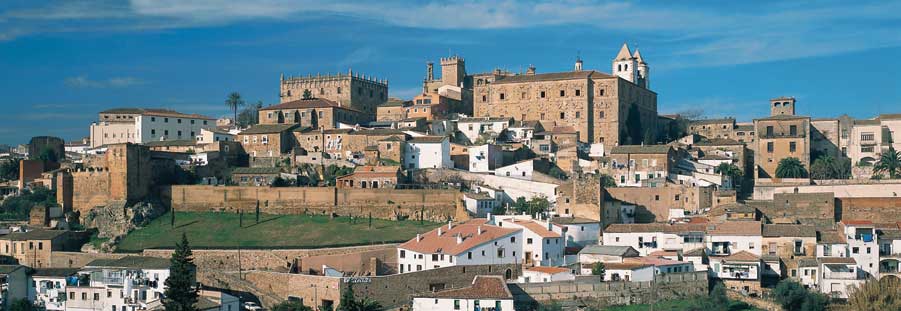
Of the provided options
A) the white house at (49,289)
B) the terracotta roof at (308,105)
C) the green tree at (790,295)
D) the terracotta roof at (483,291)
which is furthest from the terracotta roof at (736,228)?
the terracotta roof at (308,105)

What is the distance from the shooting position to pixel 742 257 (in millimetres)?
44750

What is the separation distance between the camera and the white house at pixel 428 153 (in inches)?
2398

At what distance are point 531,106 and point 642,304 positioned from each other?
3265 centimetres

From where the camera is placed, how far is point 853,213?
165 feet

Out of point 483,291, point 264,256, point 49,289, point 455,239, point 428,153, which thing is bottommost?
point 49,289

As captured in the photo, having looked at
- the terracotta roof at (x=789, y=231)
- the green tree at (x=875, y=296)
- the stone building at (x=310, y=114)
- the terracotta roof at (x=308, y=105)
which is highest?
the terracotta roof at (x=308, y=105)

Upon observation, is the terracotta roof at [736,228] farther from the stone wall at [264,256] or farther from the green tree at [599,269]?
the stone wall at [264,256]

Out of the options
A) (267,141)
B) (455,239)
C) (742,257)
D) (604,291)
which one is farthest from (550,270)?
(267,141)

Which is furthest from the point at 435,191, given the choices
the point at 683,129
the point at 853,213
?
the point at 683,129

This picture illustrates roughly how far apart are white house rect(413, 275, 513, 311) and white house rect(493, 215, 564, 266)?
4786 millimetres

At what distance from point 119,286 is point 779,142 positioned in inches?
1494

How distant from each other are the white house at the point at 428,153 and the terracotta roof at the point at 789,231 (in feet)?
64.4

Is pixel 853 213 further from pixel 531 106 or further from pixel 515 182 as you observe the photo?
pixel 531 106

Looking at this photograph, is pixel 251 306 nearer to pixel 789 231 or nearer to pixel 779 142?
pixel 789 231
